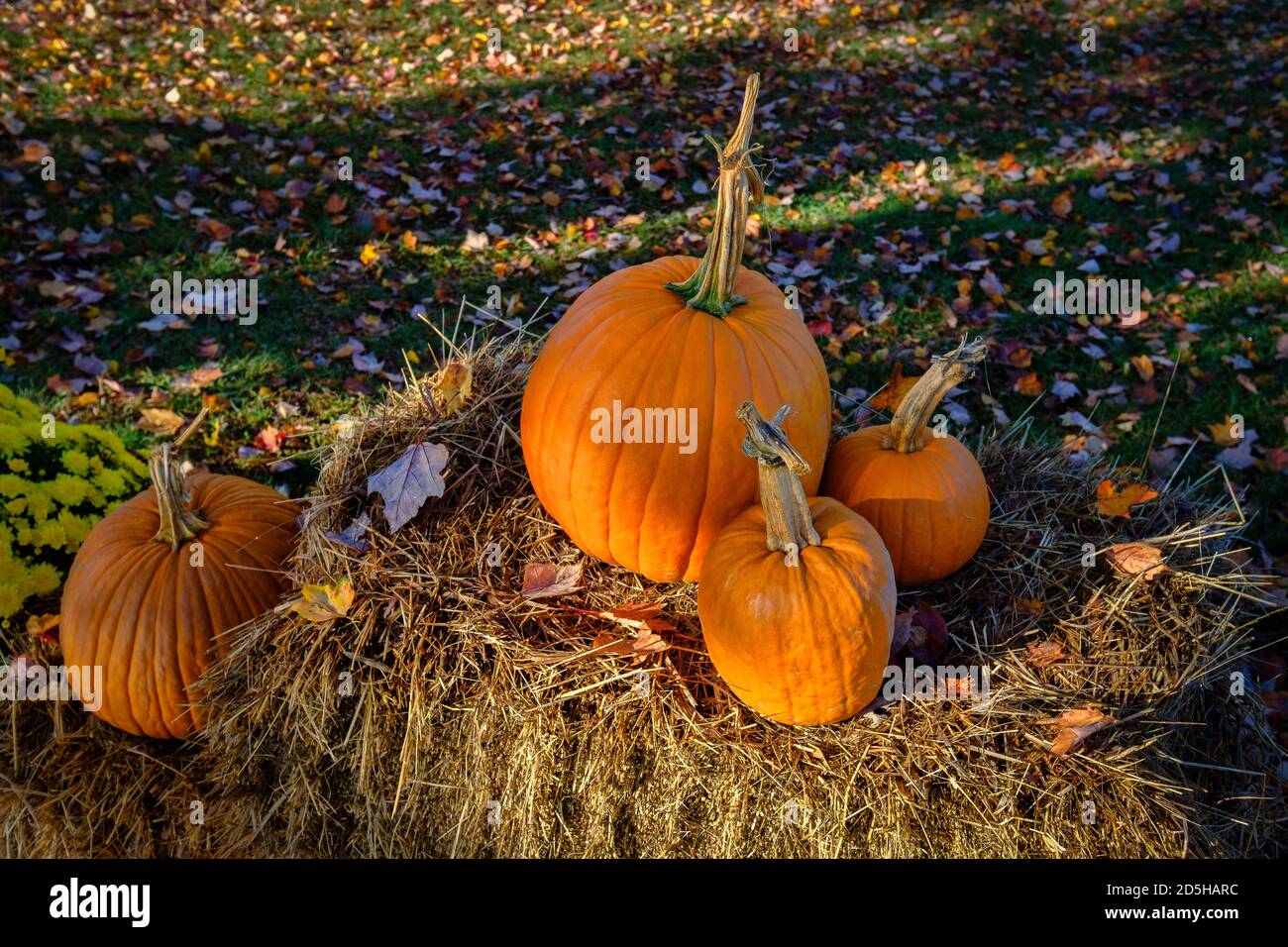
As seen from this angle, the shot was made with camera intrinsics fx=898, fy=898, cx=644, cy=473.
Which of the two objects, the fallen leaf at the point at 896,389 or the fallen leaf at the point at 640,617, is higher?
the fallen leaf at the point at 896,389

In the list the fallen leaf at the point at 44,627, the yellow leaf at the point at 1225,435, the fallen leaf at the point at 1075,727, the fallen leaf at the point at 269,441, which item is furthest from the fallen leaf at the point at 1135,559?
the fallen leaf at the point at 269,441

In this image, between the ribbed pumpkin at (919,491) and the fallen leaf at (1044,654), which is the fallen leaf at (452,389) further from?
the fallen leaf at (1044,654)

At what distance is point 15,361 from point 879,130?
6598 millimetres

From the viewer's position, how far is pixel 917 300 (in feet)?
18.9

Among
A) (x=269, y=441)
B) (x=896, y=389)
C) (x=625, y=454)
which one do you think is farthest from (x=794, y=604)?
(x=269, y=441)

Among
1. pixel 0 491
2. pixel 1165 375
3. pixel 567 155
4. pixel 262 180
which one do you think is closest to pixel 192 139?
pixel 262 180

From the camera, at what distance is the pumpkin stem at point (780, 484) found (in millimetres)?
2062

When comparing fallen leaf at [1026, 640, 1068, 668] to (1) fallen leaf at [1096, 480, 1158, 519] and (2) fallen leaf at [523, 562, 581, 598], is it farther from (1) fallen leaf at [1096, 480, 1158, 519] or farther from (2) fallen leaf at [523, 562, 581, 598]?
(2) fallen leaf at [523, 562, 581, 598]

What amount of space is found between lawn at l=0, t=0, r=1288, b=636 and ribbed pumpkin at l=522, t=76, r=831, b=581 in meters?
0.85

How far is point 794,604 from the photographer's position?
2.15m

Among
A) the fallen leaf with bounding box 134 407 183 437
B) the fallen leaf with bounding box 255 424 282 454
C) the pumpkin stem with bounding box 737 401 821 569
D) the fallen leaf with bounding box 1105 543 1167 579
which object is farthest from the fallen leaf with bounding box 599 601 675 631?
the fallen leaf with bounding box 134 407 183 437

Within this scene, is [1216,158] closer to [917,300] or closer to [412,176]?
[917,300]

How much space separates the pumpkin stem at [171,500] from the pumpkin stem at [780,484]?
1.65 metres

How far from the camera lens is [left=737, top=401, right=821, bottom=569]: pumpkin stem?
206cm
